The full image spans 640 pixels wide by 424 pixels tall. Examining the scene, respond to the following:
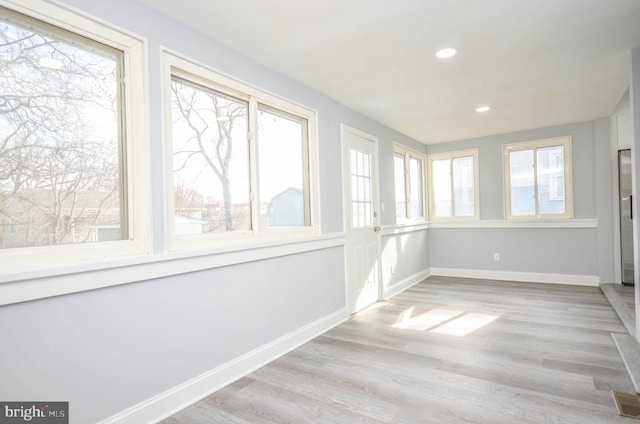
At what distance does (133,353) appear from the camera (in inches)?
73.2

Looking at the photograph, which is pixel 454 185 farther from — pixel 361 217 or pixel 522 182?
pixel 361 217

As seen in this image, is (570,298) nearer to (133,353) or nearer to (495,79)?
(495,79)

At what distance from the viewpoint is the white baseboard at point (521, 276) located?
5.02 m

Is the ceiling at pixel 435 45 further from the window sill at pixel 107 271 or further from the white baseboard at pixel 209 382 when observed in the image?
the white baseboard at pixel 209 382

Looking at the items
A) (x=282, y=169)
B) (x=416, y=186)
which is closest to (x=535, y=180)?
(x=416, y=186)

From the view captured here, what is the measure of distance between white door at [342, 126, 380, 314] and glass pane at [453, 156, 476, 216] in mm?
2213

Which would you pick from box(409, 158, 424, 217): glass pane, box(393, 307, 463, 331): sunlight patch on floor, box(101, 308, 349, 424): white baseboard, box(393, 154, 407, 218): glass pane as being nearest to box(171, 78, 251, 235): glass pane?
box(101, 308, 349, 424): white baseboard

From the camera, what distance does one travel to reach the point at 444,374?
2.41 meters

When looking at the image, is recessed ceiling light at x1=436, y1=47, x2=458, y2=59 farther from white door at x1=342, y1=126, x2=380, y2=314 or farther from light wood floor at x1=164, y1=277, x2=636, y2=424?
light wood floor at x1=164, y1=277, x2=636, y2=424

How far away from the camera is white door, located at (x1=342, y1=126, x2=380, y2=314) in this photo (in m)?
3.90

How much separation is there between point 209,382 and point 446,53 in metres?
2.91

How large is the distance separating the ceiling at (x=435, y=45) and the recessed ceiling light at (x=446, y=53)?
2.1 inches

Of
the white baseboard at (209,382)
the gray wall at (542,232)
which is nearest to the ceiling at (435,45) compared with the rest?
the gray wall at (542,232)

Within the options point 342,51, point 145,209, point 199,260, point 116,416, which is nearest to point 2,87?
point 145,209
